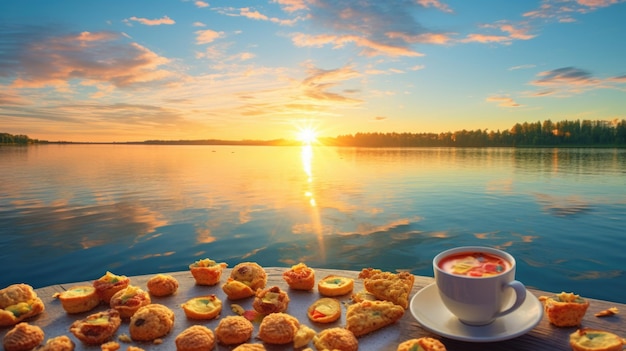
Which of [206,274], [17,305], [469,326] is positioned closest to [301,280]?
[206,274]

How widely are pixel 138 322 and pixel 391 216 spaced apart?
19456 millimetres

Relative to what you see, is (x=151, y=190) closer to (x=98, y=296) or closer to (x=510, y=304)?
(x=98, y=296)

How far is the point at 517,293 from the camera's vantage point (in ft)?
9.04

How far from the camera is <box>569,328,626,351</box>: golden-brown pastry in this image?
8.49 ft

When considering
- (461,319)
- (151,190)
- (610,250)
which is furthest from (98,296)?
(151,190)

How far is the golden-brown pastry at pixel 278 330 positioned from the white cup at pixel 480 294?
1.14 m

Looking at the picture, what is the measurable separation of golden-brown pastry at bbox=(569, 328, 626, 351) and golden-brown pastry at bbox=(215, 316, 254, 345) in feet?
7.39

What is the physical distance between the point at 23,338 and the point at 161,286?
3.99 feet

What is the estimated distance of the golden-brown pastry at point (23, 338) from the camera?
2984mm

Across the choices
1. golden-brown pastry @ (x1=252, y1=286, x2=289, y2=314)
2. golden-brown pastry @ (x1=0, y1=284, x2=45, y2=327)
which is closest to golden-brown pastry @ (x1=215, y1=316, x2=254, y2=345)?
golden-brown pastry @ (x1=252, y1=286, x2=289, y2=314)

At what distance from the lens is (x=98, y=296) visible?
12.9 ft

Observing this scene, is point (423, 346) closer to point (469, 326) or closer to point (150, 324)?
point (469, 326)

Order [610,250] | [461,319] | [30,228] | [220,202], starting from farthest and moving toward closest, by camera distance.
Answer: [220,202], [30,228], [610,250], [461,319]

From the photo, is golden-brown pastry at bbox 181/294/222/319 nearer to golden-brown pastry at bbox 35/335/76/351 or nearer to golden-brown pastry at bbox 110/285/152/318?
golden-brown pastry at bbox 110/285/152/318
